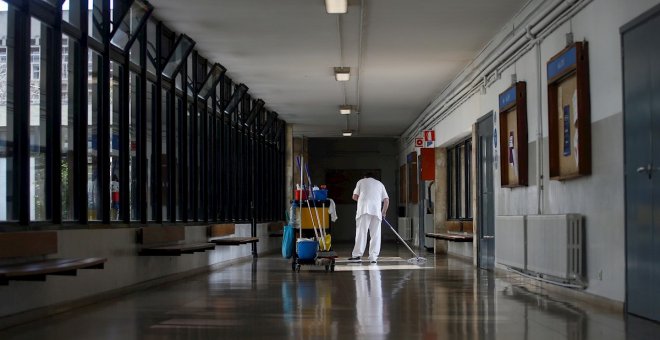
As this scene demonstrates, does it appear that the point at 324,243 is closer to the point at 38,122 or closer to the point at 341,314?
the point at 341,314

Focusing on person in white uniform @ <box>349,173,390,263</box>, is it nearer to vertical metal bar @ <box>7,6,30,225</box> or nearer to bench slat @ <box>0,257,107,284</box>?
bench slat @ <box>0,257,107,284</box>

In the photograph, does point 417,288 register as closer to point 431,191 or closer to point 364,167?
point 431,191

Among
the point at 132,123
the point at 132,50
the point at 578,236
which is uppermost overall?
the point at 132,50

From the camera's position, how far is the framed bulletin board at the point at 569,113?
788cm

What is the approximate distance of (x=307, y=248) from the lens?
488 inches

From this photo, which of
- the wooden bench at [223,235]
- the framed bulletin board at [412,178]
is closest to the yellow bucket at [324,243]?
the wooden bench at [223,235]

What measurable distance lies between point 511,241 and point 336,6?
344 cm

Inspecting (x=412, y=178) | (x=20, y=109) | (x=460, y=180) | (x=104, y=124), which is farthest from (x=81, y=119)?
(x=412, y=178)

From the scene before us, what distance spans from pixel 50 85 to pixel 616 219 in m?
4.87

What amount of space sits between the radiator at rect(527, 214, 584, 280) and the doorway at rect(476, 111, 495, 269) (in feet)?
10.4

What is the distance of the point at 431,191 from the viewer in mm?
20922

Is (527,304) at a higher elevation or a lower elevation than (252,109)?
lower

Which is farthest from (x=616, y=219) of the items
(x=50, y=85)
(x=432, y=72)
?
(x=432, y=72)

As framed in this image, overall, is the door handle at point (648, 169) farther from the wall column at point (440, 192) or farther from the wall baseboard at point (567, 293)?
the wall column at point (440, 192)
